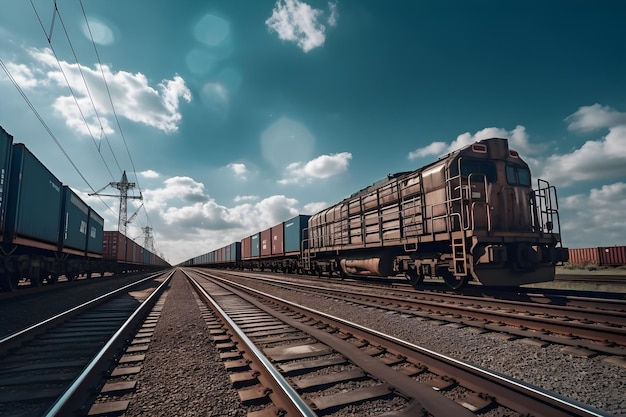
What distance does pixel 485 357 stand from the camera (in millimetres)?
4180

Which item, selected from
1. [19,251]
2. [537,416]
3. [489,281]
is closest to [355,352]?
[537,416]

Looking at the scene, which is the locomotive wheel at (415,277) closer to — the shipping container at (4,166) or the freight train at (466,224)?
the freight train at (466,224)

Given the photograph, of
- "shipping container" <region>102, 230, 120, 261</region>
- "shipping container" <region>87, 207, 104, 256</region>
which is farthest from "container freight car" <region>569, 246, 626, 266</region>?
Result: "shipping container" <region>102, 230, 120, 261</region>

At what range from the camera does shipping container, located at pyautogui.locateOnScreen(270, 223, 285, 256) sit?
2632 centimetres

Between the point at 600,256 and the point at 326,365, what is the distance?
111 feet

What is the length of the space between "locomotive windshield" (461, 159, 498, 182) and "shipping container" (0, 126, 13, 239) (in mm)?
13385

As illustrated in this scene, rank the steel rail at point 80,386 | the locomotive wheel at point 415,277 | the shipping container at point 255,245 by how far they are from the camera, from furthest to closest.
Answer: the shipping container at point 255,245
the locomotive wheel at point 415,277
the steel rail at point 80,386

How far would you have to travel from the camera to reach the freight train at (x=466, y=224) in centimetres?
865

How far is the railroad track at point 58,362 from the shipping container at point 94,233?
1639 cm

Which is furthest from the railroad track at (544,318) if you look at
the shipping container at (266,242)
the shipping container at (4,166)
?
the shipping container at (266,242)

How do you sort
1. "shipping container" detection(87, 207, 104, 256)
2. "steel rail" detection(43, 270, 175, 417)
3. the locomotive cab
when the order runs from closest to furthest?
1. "steel rail" detection(43, 270, 175, 417)
2. the locomotive cab
3. "shipping container" detection(87, 207, 104, 256)

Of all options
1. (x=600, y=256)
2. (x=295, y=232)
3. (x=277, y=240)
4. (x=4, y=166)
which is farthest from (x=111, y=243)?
(x=600, y=256)

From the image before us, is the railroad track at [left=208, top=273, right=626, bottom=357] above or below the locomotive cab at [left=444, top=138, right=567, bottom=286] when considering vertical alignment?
below

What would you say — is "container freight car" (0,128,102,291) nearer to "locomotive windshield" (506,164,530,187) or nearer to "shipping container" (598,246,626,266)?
"locomotive windshield" (506,164,530,187)
